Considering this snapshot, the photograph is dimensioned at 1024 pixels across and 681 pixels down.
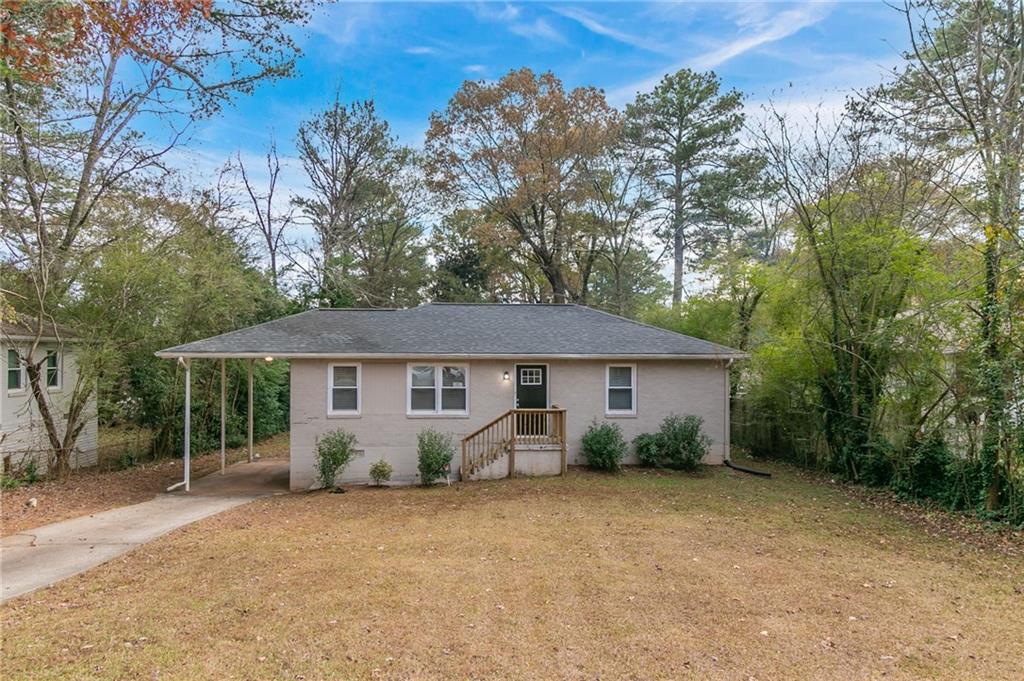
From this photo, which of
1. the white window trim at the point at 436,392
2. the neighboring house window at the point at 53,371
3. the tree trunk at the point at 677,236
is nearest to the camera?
the white window trim at the point at 436,392

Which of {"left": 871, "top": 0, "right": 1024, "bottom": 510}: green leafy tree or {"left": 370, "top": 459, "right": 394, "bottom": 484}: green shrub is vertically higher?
{"left": 871, "top": 0, "right": 1024, "bottom": 510}: green leafy tree

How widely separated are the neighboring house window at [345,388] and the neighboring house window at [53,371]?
7.26 m

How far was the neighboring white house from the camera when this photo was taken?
1109 cm

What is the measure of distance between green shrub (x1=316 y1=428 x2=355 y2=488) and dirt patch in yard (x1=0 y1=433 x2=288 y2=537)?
333cm

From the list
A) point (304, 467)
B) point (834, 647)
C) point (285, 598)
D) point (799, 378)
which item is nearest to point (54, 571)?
point (285, 598)

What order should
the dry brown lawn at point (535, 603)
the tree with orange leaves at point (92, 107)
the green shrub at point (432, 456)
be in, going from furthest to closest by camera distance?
the green shrub at point (432, 456), the tree with orange leaves at point (92, 107), the dry brown lawn at point (535, 603)

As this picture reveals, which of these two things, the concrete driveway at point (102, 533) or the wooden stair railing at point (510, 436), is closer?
the concrete driveway at point (102, 533)

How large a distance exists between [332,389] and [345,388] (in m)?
0.28

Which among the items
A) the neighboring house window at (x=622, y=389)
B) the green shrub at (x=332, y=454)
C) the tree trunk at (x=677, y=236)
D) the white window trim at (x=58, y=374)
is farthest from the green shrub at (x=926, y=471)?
the white window trim at (x=58, y=374)

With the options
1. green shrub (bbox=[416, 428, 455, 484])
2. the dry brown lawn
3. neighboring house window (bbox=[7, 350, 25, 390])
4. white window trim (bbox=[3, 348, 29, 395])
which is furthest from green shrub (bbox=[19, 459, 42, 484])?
green shrub (bbox=[416, 428, 455, 484])

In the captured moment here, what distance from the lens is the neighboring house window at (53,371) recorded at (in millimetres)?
12562

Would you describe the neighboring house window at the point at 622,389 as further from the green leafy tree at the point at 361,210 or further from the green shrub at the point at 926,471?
the green leafy tree at the point at 361,210

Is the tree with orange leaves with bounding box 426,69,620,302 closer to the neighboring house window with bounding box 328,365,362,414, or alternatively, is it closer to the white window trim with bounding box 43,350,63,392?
the neighboring house window with bounding box 328,365,362,414

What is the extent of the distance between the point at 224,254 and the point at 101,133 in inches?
161
